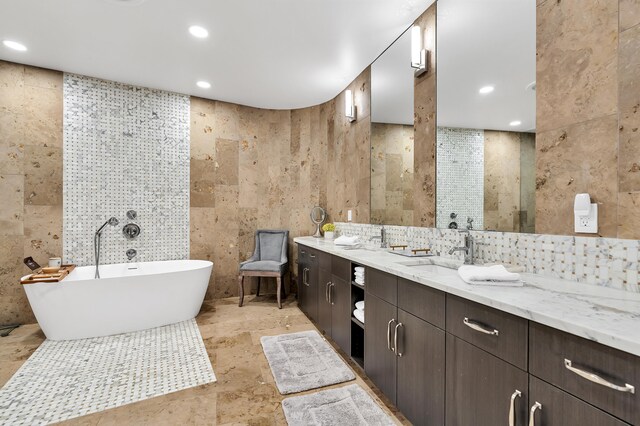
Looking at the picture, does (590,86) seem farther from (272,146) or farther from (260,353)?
(272,146)

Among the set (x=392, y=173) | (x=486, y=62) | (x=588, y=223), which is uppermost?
(x=486, y=62)

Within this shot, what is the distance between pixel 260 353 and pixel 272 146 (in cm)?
300

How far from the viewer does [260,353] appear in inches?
102

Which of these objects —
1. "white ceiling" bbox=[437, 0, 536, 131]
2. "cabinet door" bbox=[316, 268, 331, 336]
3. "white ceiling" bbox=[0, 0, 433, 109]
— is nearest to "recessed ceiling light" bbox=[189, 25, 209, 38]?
"white ceiling" bbox=[0, 0, 433, 109]

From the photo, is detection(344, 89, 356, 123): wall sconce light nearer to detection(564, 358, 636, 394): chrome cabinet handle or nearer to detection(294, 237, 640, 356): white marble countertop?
detection(294, 237, 640, 356): white marble countertop

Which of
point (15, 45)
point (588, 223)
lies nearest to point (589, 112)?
point (588, 223)

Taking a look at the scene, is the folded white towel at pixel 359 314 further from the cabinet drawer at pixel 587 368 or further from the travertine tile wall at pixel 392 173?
the cabinet drawer at pixel 587 368

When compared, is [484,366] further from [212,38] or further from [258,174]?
[258,174]

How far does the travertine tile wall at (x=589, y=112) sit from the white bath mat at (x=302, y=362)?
1710 mm

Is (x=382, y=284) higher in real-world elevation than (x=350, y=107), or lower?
lower

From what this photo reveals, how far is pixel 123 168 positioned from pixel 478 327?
164 inches

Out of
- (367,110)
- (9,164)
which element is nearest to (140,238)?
(9,164)

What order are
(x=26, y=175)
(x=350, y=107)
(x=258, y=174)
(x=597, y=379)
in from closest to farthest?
(x=597, y=379) < (x=26, y=175) < (x=350, y=107) < (x=258, y=174)

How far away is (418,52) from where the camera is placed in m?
2.38
